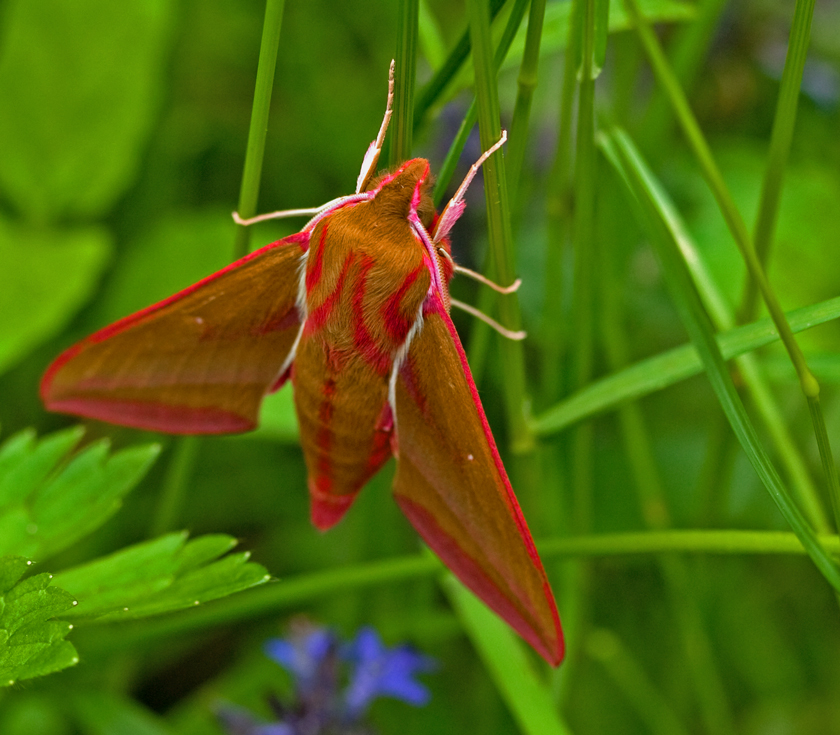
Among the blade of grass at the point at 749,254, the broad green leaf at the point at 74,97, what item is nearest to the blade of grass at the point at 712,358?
the blade of grass at the point at 749,254

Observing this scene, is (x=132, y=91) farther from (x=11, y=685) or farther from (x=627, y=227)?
(x=11, y=685)

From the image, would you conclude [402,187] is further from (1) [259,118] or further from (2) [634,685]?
(2) [634,685]

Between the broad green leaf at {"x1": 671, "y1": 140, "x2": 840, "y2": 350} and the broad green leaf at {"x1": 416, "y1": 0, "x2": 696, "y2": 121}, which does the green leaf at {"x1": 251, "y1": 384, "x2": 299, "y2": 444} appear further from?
the broad green leaf at {"x1": 671, "y1": 140, "x2": 840, "y2": 350}

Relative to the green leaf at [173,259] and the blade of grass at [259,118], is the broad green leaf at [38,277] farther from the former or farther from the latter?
the blade of grass at [259,118]

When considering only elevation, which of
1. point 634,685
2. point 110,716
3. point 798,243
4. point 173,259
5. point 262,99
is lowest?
point 634,685

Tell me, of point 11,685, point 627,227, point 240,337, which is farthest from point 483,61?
point 627,227

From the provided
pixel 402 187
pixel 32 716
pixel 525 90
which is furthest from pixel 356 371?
pixel 32 716

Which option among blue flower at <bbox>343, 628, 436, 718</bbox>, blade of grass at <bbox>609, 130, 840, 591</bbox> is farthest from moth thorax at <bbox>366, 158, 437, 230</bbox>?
blue flower at <bbox>343, 628, 436, 718</bbox>
